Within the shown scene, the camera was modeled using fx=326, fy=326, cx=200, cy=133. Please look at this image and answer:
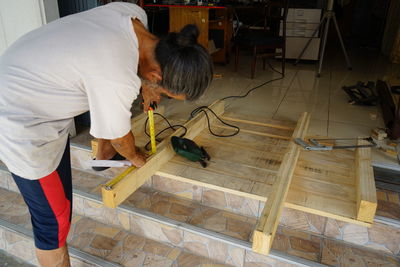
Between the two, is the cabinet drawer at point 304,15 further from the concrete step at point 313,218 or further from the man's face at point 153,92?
the man's face at point 153,92

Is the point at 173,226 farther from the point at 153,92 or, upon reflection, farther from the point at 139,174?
the point at 153,92

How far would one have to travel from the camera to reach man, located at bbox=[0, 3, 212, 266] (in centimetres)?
101

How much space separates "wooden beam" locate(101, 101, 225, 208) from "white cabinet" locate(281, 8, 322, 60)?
3.22 meters

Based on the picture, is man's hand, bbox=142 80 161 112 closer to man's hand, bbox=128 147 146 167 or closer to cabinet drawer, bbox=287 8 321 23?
man's hand, bbox=128 147 146 167

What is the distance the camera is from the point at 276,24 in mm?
5652

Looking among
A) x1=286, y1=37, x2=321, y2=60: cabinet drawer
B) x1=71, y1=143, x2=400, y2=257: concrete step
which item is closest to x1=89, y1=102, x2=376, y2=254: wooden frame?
x1=71, y1=143, x2=400, y2=257: concrete step

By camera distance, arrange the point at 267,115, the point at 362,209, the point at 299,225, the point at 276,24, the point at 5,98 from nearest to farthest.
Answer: the point at 5,98 < the point at 362,209 < the point at 299,225 < the point at 267,115 < the point at 276,24

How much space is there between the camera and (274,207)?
1358 mm

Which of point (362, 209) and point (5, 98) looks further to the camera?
point (362, 209)

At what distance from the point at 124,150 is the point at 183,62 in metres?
0.48

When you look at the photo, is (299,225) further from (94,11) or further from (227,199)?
(94,11)

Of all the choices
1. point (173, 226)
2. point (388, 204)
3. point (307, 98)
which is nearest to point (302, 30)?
point (307, 98)

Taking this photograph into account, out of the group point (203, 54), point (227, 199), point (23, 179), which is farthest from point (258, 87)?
point (23, 179)

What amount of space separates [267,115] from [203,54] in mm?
1729
